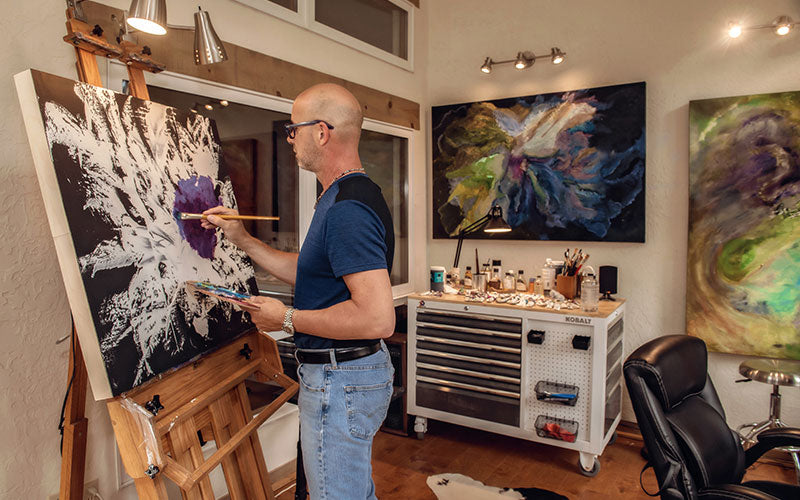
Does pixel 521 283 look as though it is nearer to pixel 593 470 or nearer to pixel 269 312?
pixel 593 470

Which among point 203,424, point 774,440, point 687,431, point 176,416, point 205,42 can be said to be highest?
point 205,42

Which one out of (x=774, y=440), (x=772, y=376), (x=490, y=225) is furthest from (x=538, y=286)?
(x=774, y=440)

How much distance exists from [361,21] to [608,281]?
237cm

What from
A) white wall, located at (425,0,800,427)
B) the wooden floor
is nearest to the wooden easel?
the wooden floor

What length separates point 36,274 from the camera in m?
1.79

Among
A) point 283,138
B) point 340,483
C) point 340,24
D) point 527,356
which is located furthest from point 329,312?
point 340,24

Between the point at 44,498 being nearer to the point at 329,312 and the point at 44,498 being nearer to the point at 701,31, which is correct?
the point at 329,312

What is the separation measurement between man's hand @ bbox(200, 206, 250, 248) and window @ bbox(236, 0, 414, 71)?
1300 millimetres

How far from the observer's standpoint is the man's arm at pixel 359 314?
1405 millimetres

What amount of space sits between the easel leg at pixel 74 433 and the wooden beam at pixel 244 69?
48.7 inches

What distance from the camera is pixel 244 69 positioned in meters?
2.52

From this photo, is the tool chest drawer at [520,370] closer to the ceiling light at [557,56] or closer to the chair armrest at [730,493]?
the chair armrest at [730,493]

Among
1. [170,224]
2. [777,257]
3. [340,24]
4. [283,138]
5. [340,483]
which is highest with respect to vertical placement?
[340,24]

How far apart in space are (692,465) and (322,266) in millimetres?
A: 1321
